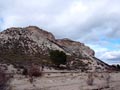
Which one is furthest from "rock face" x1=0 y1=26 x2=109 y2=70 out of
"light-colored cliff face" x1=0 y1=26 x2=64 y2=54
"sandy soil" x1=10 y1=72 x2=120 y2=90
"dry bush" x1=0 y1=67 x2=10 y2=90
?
"dry bush" x1=0 y1=67 x2=10 y2=90

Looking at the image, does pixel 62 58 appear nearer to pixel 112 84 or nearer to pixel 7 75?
pixel 112 84

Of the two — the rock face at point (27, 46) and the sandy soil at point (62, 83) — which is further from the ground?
the rock face at point (27, 46)

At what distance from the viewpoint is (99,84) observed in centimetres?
3938

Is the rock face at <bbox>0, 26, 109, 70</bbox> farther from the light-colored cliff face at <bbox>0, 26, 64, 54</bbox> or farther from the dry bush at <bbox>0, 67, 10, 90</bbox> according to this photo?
the dry bush at <bbox>0, 67, 10, 90</bbox>

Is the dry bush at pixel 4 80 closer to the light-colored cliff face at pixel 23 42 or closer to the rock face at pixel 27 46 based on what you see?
the rock face at pixel 27 46

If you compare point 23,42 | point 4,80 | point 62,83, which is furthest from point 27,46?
point 4,80

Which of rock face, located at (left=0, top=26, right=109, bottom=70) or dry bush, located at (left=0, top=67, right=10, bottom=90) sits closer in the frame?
dry bush, located at (left=0, top=67, right=10, bottom=90)

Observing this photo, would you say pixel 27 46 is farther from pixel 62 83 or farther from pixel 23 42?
pixel 62 83

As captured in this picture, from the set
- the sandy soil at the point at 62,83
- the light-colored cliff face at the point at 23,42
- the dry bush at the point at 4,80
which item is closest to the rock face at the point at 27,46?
the light-colored cliff face at the point at 23,42

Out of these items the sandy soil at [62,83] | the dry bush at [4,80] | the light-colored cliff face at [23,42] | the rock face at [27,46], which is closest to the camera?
the dry bush at [4,80]

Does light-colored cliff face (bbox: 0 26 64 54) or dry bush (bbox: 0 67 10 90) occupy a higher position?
light-colored cliff face (bbox: 0 26 64 54)

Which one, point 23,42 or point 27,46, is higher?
point 23,42

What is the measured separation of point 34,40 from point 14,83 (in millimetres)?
48753

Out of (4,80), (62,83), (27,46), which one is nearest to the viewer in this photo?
(4,80)
